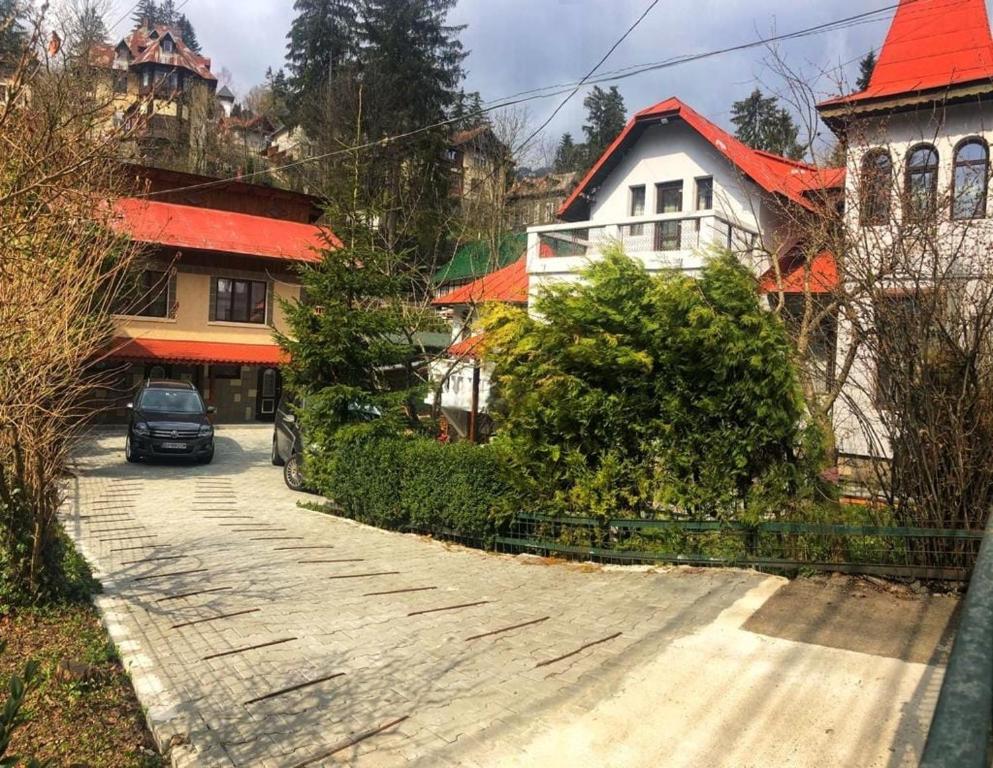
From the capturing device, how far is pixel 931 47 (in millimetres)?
16531

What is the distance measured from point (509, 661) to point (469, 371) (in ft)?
38.3

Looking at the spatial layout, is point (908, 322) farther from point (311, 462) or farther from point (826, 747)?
point (311, 462)

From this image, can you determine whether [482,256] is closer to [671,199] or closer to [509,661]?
[671,199]

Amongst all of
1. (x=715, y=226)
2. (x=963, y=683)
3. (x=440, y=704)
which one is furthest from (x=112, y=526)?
(x=715, y=226)

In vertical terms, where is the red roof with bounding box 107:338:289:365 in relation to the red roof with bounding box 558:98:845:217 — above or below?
below

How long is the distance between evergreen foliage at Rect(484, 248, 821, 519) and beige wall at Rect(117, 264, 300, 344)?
20.2 metres

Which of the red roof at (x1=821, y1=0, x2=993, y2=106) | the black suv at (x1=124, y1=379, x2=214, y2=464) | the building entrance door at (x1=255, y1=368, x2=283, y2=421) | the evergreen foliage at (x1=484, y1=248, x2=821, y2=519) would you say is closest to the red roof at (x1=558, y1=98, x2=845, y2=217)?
the red roof at (x1=821, y1=0, x2=993, y2=106)

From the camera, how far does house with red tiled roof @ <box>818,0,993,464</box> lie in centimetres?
688

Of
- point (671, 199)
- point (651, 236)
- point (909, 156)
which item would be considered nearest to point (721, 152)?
point (671, 199)

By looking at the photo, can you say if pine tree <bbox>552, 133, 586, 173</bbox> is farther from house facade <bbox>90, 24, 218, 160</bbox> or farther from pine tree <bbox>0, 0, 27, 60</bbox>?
pine tree <bbox>0, 0, 27, 60</bbox>

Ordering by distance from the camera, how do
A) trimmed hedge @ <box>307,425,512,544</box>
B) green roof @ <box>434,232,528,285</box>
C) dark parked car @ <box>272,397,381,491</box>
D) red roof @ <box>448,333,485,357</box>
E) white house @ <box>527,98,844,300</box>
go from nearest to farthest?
1. trimmed hedge @ <box>307,425,512,544</box>
2. dark parked car @ <box>272,397,381,491</box>
3. red roof @ <box>448,333,485,357</box>
4. white house @ <box>527,98,844,300</box>
5. green roof @ <box>434,232,528,285</box>

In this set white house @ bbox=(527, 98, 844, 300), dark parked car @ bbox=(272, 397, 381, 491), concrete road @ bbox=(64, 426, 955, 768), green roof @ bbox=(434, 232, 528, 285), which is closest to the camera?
concrete road @ bbox=(64, 426, 955, 768)

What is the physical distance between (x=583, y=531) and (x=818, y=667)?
3647 millimetres

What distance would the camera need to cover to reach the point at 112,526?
10.1 meters
